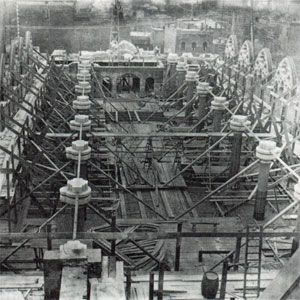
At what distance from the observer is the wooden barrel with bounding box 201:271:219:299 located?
7.71 meters

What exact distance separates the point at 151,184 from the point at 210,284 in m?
10.1

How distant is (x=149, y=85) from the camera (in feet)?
126

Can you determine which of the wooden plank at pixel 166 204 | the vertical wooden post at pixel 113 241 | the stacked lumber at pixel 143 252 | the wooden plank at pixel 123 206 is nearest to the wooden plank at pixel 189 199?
the wooden plank at pixel 166 204

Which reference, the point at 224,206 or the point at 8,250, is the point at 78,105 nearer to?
the point at 224,206

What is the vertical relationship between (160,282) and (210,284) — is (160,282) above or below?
below

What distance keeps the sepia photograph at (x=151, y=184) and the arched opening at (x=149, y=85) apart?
0.08m

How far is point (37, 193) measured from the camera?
53.0ft

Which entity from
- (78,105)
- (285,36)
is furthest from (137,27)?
(78,105)

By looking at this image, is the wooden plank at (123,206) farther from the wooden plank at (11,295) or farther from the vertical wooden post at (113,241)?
the wooden plank at (11,295)

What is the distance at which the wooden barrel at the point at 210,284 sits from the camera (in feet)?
25.3

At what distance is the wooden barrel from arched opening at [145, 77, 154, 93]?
98.9 feet

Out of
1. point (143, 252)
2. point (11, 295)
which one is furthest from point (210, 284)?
point (143, 252)

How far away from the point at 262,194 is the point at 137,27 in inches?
2260

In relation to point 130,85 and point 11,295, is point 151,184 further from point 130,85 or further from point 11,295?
point 130,85
